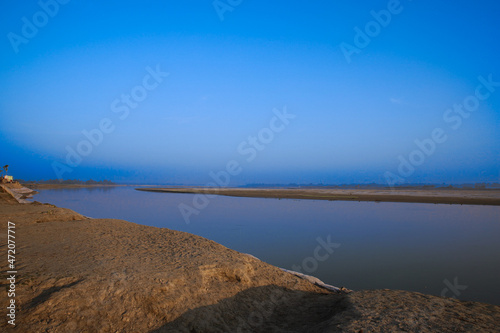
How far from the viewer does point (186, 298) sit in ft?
15.4

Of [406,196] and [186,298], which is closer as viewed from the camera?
[186,298]

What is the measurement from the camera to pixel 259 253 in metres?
9.43

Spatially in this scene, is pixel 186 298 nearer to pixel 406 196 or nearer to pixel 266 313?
pixel 266 313

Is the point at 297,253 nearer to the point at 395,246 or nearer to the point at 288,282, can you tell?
the point at 288,282

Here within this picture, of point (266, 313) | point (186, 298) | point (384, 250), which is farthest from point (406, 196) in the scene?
point (186, 298)

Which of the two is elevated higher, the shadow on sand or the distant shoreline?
the distant shoreline

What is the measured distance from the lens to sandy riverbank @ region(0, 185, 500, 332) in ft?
12.6

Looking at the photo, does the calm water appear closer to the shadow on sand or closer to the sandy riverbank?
the shadow on sand

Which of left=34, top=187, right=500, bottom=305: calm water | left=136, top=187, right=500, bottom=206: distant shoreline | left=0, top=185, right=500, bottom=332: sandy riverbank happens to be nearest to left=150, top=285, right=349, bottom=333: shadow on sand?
left=0, top=185, right=500, bottom=332: sandy riverbank

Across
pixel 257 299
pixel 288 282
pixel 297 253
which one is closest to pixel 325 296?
pixel 288 282

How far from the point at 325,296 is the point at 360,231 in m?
8.30

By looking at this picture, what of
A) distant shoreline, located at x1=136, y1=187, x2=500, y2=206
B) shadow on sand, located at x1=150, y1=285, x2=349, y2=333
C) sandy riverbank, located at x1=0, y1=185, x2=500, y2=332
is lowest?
shadow on sand, located at x1=150, y1=285, x2=349, y2=333

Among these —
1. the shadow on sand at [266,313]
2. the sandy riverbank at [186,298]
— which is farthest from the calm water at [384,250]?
the sandy riverbank at [186,298]

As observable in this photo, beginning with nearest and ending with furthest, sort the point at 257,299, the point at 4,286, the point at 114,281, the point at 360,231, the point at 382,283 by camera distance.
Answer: the point at 4,286 → the point at 114,281 → the point at 257,299 → the point at 382,283 → the point at 360,231
